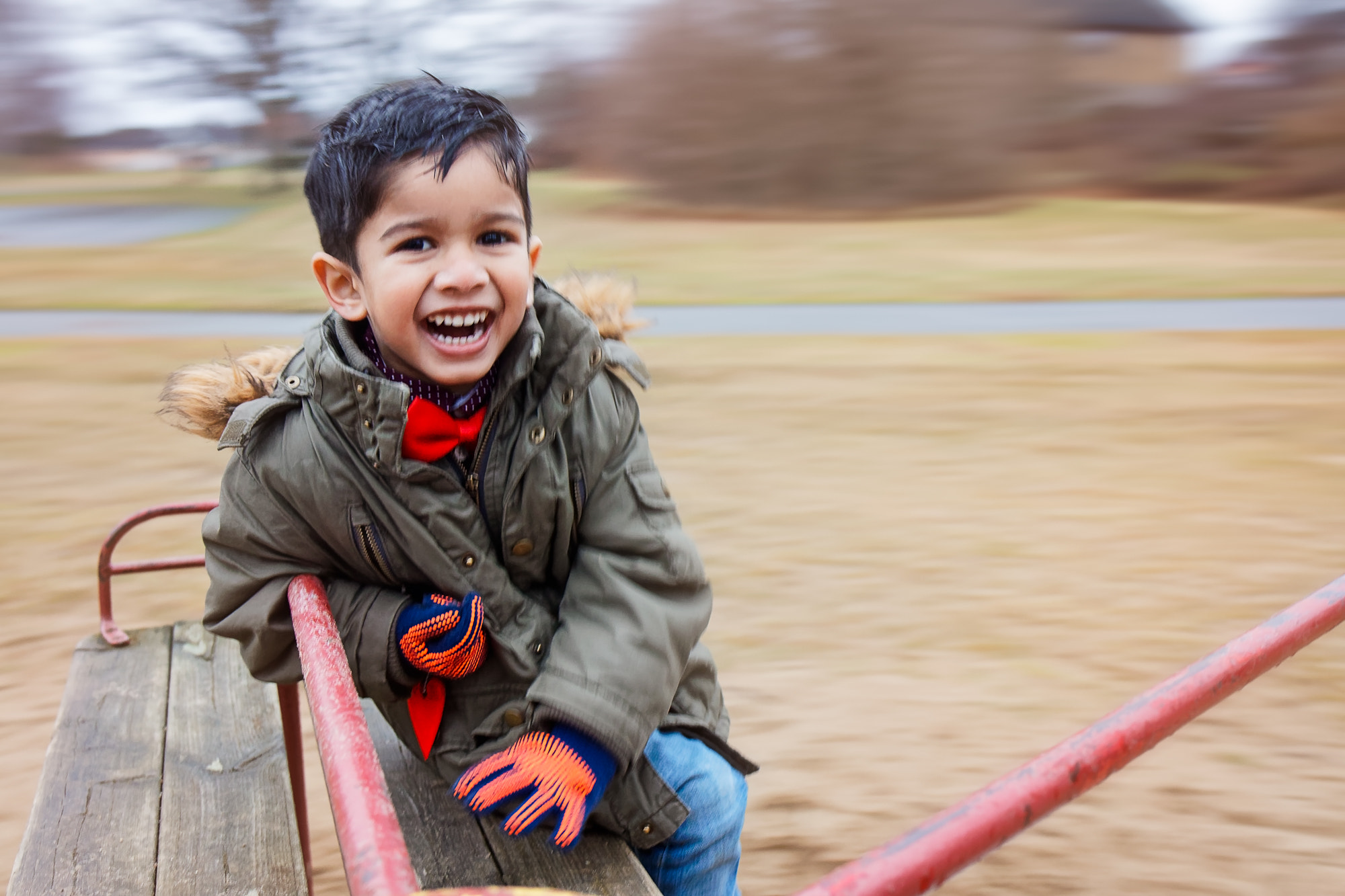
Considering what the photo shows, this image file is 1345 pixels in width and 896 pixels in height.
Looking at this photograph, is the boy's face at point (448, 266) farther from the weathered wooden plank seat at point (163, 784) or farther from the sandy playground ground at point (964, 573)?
the sandy playground ground at point (964, 573)

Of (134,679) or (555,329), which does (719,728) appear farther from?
(134,679)

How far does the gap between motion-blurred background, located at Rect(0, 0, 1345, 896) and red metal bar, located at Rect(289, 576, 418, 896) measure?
1056 millimetres

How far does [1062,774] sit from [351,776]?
0.53 meters

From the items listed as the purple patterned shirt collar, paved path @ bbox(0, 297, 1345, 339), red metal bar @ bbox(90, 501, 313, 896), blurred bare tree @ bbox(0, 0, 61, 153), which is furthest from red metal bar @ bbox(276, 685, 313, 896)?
blurred bare tree @ bbox(0, 0, 61, 153)

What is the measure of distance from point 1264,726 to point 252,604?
227 cm

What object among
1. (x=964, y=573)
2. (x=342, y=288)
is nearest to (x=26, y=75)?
(x=964, y=573)

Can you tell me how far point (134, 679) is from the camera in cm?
215

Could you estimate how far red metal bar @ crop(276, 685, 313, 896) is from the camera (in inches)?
70.4

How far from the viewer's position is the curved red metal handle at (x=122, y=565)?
2.09 metres

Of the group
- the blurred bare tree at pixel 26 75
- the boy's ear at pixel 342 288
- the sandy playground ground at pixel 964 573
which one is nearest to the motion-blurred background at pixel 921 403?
the sandy playground ground at pixel 964 573

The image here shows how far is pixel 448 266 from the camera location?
135 cm

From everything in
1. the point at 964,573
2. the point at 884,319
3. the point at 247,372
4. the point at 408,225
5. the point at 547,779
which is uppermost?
the point at 408,225

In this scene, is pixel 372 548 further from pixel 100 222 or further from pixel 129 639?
pixel 100 222

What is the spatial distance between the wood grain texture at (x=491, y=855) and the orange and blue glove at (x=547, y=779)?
0.32 ft
